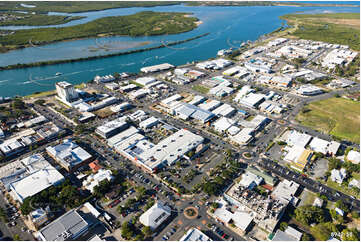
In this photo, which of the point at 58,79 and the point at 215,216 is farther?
the point at 58,79

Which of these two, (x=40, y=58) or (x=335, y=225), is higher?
(x=40, y=58)

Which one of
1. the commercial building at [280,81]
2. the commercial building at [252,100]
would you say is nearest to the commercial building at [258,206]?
the commercial building at [252,100]

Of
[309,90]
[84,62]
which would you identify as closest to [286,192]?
[309,90]

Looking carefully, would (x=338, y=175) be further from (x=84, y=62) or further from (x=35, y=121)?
(x=84, y=62)

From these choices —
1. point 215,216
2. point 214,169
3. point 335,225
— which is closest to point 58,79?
point 214,169

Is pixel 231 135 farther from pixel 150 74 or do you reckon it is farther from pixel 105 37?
pixel 105 37

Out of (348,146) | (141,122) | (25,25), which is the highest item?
(25,25)

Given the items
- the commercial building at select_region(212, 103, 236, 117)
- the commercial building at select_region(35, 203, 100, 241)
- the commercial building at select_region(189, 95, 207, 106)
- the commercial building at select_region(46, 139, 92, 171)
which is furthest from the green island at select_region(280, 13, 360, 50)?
the commercial building at select_region(35, 203, 100, 241)

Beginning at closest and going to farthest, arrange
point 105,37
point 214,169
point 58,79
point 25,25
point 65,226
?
point 65,226, point 214,169, point 58,79, point 105,37, point 25,25
